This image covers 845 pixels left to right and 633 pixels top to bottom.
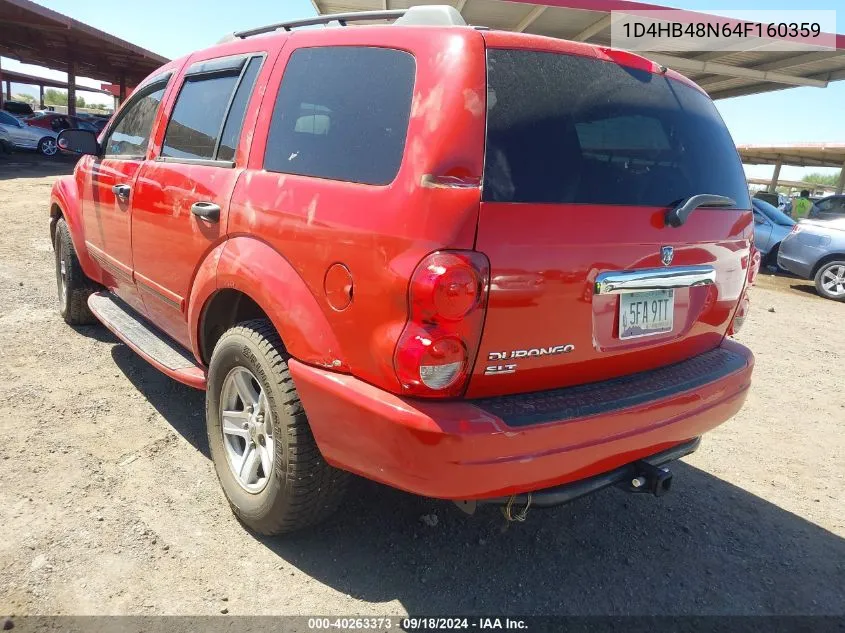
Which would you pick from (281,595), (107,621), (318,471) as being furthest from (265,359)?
(107,621)

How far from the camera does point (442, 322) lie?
Answer: 5.93 ft

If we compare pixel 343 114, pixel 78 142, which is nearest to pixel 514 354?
pixel 343 114

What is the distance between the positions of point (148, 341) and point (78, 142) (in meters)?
1.62

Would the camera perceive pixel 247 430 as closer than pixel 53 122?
Yes

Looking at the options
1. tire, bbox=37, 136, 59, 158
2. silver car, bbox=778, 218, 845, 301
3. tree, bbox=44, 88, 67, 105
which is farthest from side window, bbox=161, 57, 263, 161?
tree, bbox=44, 88, 67, 105

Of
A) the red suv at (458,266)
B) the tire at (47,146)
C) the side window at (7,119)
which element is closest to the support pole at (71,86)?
the tire at (47,146)

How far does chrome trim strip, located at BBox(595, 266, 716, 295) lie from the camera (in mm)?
2070

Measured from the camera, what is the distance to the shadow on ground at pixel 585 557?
2406 millimetres

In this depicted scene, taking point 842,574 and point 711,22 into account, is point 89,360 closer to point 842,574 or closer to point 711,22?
point 842,574

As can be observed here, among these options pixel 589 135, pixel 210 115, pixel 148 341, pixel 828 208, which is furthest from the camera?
pixel 828 208

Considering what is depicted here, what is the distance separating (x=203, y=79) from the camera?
3.19 m

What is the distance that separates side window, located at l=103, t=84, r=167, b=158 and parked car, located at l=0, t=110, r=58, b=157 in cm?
2007

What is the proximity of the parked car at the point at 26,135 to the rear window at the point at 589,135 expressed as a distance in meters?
23.3

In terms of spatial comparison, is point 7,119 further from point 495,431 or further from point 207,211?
point 495,431
